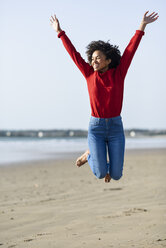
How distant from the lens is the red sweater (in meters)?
4.56

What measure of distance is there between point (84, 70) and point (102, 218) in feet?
10.9

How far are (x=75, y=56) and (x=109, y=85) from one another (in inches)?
21.4

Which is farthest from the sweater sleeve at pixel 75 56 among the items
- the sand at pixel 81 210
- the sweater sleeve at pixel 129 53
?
the sand at pixel 81 210

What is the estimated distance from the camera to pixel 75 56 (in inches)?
186

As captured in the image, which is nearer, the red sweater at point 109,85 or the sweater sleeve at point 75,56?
the red sweater at point 109,85

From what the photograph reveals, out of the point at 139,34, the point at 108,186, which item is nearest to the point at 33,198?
the point at 108,186

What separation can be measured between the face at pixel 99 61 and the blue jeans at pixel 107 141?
1.96ft

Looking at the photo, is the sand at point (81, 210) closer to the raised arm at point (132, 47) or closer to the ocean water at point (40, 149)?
the raised arm at point (132, 47)

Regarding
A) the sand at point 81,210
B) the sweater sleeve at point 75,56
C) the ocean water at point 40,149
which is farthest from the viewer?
the ocean water at point 40,149

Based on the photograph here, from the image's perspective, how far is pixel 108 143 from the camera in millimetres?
4730

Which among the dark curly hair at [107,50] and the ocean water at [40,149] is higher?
the dark curly hair at [107,50]

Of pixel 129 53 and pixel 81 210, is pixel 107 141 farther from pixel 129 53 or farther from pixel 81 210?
pixel 81 210

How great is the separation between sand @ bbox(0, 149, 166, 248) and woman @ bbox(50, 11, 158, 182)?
61.7 inches

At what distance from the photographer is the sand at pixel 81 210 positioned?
5984mm
